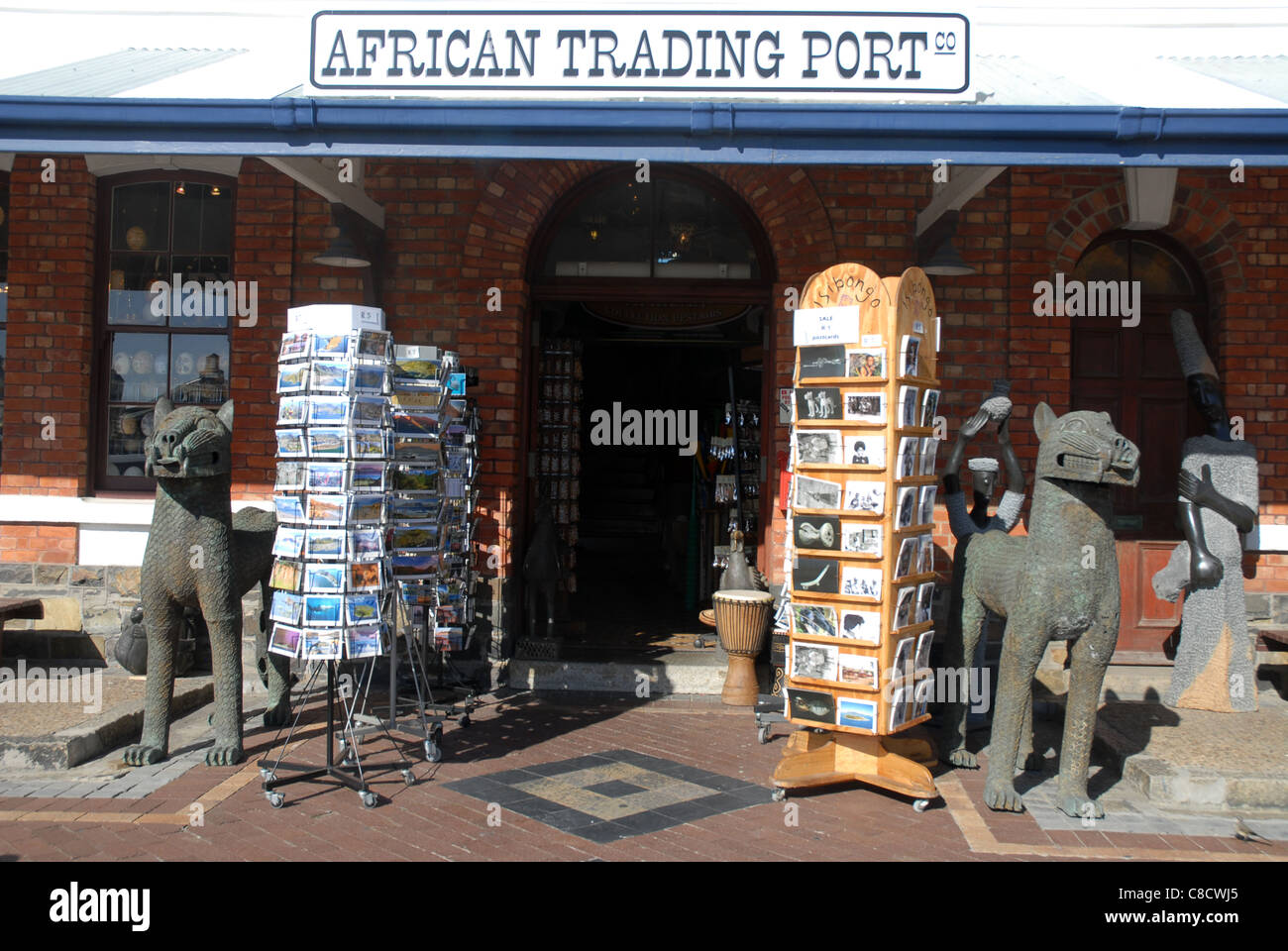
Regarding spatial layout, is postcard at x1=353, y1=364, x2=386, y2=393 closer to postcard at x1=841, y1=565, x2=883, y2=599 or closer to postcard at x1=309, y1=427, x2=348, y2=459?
postcard at x1=309, y1=427, x2=348, y2=459

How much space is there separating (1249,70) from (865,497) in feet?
16.1

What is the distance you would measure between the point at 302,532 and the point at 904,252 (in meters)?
5.14

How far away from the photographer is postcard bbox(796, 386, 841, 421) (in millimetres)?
5727

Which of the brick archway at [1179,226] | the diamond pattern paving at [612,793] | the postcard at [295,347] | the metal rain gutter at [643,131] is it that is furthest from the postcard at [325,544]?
the brick archway at [1179,226]

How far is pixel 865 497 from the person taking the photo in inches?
222

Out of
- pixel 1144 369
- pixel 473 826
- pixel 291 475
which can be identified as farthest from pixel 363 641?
pixel 1144 369

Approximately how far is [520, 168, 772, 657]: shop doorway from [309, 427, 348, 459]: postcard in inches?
125

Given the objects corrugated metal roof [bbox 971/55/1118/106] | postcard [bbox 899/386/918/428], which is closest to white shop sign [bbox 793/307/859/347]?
postcard [bbox 899/386/918/428]

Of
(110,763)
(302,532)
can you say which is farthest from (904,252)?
(110,763)

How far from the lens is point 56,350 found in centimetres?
847

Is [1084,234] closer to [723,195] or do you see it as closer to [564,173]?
[723,195]

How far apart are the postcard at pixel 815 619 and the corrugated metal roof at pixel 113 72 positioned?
5.06 metres

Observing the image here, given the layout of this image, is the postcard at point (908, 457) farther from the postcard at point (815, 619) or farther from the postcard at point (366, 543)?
the postcard at point (366, 543)

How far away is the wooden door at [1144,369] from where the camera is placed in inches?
334
